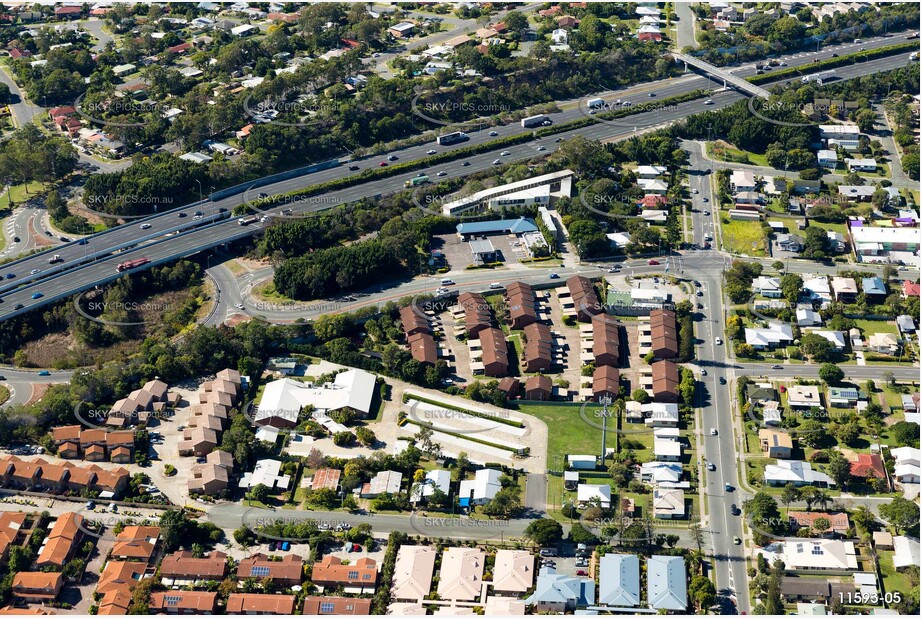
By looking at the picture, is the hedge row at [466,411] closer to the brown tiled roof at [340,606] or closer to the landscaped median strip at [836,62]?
the brown tiled roof at [340,606]

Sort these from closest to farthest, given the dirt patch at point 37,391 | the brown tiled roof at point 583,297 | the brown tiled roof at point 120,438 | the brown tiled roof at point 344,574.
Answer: the brown tiled roof at point 344,574 < the brown tiled roof at point 120,438 < the dirt patch at point 37,391 < the brown tiled roof at point 583,297

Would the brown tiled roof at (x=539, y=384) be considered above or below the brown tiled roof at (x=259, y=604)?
below

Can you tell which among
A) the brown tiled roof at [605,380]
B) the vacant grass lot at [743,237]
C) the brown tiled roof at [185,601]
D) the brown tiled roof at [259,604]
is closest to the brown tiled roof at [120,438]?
the brown tiled roof at [185,601]

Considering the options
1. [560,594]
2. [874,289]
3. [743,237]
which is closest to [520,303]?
[743,237]

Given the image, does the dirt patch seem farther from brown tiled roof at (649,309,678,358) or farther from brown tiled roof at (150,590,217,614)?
brown tiled roof at (649,309,678,358)

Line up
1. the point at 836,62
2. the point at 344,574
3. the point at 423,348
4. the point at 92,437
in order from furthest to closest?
the point at 836,62 < the point at 423,348 < the point at 92,437 < the point at 344,574

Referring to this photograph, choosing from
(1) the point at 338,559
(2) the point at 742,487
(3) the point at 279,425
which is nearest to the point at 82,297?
(3) the point at 279,425

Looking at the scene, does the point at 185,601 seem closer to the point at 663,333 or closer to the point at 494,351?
the point at 494,351
